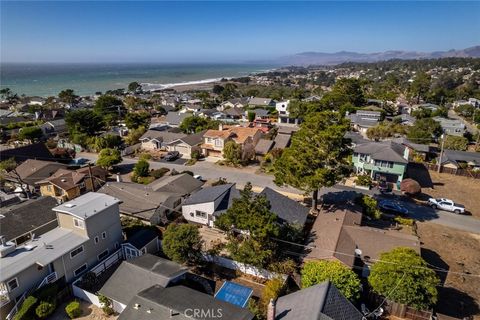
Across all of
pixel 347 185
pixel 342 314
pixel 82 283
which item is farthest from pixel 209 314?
pixel 347 185

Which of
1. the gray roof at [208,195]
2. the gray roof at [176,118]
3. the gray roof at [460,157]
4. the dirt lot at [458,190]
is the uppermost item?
the gray roof at [176,118]

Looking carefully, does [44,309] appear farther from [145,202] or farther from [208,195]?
[208,195]

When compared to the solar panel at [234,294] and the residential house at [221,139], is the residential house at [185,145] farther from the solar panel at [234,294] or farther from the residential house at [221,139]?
the solar panel at [234,294]

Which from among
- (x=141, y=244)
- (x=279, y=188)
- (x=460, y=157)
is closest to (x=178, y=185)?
(x=141, y=244)

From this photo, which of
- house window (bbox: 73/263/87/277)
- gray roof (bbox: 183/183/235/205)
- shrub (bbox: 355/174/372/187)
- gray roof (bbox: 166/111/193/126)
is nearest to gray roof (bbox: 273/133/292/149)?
shrub (bbox: 355/174/372/187)

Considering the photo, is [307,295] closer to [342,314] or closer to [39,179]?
[342,314]

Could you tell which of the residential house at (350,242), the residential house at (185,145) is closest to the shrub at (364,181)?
the residential house at (350,242)

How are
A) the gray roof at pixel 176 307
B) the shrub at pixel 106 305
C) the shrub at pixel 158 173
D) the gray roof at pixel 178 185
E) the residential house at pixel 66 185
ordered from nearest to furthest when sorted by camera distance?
the gray roof at pixel 176 307 < the shrub at pixel 106 305 < the gray roof at pixel 178 185 < the residential house at pixel 66 185 < the shrub at pixel 158 173
